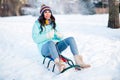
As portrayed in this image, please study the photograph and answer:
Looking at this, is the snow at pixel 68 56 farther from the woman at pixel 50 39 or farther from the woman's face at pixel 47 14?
the woman's face at pixel 47 14

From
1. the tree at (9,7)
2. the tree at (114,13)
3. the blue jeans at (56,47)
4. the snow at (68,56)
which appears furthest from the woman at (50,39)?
the tree at (9,7)

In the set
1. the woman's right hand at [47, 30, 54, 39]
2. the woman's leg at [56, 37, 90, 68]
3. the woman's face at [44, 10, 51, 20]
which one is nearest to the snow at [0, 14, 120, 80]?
the woman's leg at [56, 37, 90, 68]

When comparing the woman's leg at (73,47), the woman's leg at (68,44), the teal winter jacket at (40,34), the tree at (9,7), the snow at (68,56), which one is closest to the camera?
the snow at (68,56)

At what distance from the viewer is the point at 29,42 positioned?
1044 centimetres

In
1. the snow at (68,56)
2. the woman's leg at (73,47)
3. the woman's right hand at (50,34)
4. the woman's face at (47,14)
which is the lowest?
the snow at (68,56)

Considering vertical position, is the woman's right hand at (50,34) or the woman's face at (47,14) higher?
the woman's face at (47,14)

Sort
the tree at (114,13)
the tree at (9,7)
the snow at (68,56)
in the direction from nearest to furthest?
the snow at (68,56) → the tree at (114,13) → the tree at (9,7)

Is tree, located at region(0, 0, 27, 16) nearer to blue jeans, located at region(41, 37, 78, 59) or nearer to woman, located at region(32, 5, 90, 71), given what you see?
woman, located at region(32, 5, 90, 71)

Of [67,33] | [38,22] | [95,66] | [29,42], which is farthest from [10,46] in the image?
[95,66]

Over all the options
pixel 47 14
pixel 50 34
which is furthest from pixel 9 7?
pixel 50 34

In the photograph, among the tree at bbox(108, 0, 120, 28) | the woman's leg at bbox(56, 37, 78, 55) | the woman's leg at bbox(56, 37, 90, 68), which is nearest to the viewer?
the woman's leg at bbox(56, 37, 90, 68)

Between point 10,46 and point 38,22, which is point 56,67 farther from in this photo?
point 10,46

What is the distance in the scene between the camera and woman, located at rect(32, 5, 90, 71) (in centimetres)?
676

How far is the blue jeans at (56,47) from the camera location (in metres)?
6.75
